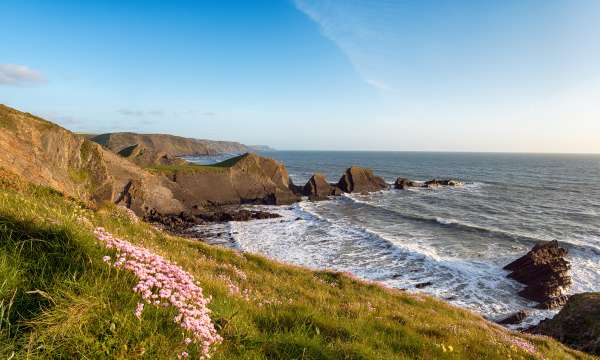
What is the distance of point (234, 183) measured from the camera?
68.2m

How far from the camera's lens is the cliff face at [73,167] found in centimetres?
2359

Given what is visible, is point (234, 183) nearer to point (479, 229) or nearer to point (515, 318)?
point (479, 229)

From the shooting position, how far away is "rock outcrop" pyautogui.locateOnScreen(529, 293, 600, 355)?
13837 millimetres

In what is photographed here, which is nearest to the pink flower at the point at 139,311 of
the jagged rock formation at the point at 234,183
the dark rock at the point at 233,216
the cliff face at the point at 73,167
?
the cliff face at the point at 73,167

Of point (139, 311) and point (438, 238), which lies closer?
point (139, 311)

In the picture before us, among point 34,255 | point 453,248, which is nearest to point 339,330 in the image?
point 34,255

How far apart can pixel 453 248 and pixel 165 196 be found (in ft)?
138

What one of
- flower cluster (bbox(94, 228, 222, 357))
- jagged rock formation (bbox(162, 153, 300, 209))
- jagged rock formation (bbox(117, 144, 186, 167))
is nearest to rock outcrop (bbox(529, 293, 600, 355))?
flower cluster (bbox(94, 228, 222, 357))

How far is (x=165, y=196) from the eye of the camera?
54.8 m

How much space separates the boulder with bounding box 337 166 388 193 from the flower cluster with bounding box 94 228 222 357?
76.2m

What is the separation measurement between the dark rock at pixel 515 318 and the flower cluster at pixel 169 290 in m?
23.1

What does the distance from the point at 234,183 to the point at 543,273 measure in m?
52.3

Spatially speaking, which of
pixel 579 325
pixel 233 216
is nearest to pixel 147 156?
pixel 233 216

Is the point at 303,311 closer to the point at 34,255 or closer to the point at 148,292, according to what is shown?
the point at 148,292
